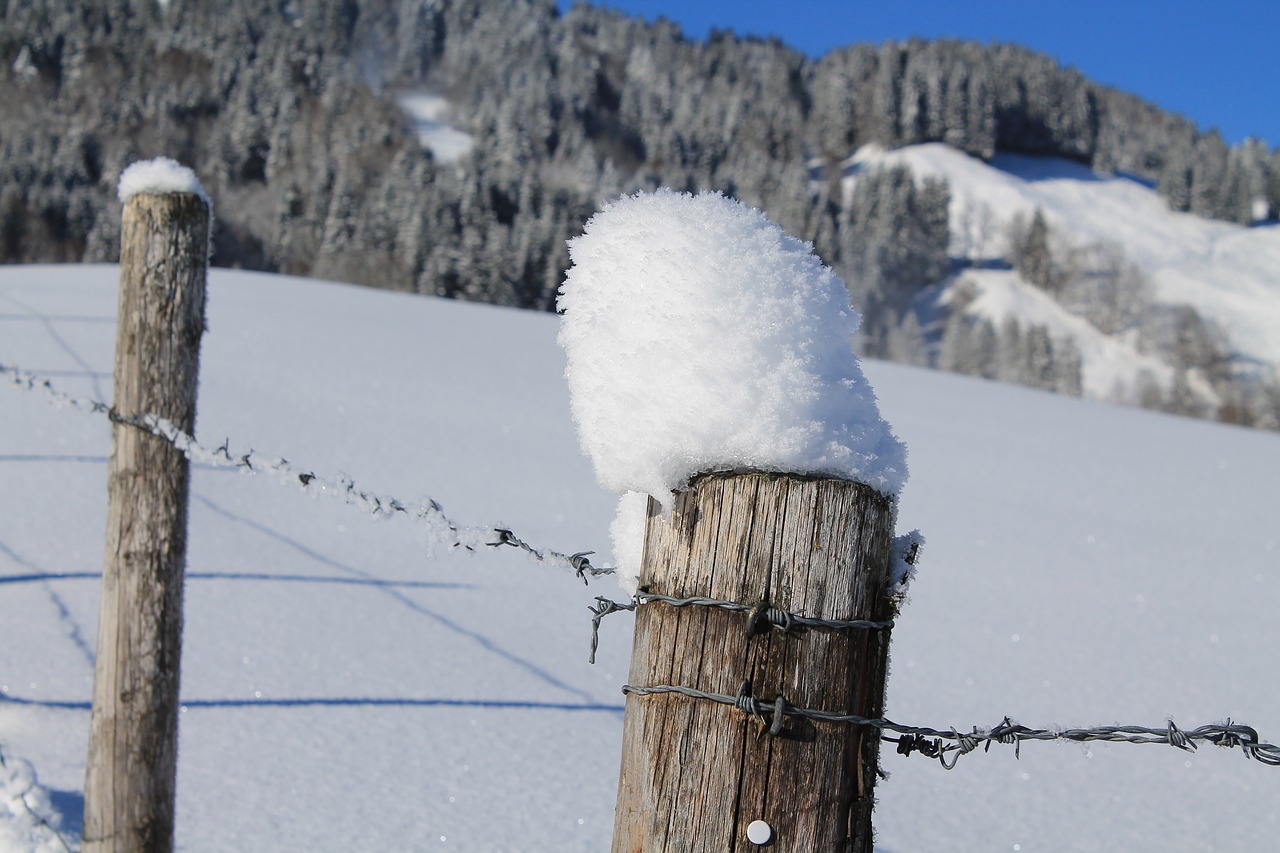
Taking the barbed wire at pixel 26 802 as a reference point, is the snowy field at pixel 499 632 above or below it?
above

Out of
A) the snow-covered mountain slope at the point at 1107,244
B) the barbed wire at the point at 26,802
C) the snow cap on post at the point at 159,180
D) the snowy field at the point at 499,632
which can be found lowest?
the barbed wire at the point at 26,802

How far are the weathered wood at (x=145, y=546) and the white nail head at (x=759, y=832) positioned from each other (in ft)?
5.06

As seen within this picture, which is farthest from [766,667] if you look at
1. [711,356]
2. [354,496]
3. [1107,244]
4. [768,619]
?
[1107,244]

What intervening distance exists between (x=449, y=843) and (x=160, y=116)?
74582mm

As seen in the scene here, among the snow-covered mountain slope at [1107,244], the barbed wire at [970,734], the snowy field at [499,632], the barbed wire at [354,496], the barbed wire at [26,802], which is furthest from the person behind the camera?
the snow-covered mountain slope at [1107,244]

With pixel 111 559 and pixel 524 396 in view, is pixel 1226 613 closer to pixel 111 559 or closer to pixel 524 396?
pixel 111 559

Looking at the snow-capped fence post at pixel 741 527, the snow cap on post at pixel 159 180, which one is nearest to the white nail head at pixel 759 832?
the snow-capped fence post at pixel 741 527

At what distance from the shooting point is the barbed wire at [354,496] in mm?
1181

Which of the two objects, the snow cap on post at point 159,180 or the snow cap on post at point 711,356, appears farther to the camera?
the snow cap on post at point 159,180

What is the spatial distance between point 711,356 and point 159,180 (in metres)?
1.62

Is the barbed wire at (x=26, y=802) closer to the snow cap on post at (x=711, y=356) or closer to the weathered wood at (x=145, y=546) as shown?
the weathered wood at (x=145, y=546)

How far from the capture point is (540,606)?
4168 mm

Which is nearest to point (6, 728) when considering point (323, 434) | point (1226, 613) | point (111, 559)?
point (111, 559)

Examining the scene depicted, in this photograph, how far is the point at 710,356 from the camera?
0.87 metres
